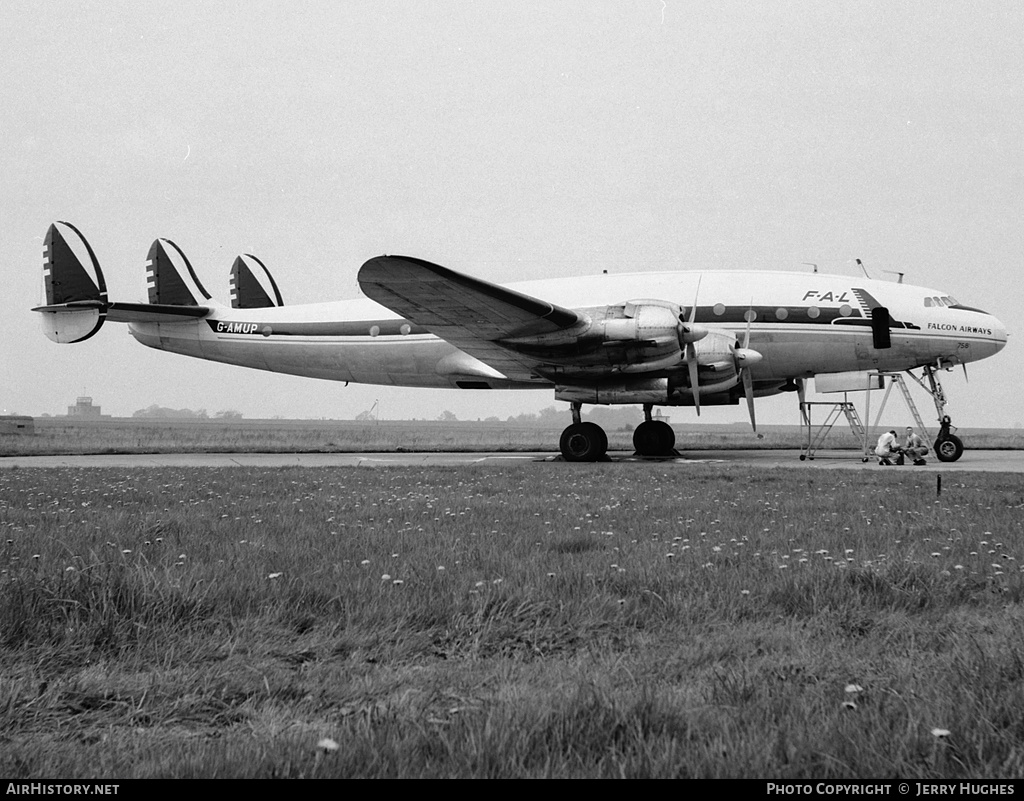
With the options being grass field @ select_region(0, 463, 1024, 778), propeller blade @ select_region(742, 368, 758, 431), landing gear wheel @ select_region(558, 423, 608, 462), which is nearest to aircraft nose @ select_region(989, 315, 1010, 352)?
propeller blade @ select_region(742, 368, 758, 431)

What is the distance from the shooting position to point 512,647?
10.9ft

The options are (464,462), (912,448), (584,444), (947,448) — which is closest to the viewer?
(464,462)

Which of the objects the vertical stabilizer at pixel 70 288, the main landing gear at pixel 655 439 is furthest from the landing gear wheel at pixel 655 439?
the vertical stabilizer at pixel 70 288

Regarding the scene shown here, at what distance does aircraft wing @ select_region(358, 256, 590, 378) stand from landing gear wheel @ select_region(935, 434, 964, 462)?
30.5 ft

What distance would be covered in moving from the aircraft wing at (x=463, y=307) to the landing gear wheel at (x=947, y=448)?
929 centimetres

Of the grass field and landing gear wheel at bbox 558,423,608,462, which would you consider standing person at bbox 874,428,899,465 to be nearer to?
landing gear wheel at bbox 558,423,608,462

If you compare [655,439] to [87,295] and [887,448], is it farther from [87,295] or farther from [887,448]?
[87,295]

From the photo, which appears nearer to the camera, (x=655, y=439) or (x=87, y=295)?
(x=655, y=439)

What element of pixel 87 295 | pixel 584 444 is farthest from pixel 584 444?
pixel 87 295

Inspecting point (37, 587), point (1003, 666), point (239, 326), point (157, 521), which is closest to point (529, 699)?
point (1003, 666)

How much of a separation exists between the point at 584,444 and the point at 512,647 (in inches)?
626

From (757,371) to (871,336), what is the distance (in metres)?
2.81

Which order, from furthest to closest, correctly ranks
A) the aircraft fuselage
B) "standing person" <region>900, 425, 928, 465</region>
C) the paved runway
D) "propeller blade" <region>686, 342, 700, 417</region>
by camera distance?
the aircraft fuselage < "standing person" <region>900, 425, 928, 465</region> < "propeller blade" <region>686, 342, 700, 417</region> < the paved runway

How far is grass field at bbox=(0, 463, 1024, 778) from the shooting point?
211 cm
